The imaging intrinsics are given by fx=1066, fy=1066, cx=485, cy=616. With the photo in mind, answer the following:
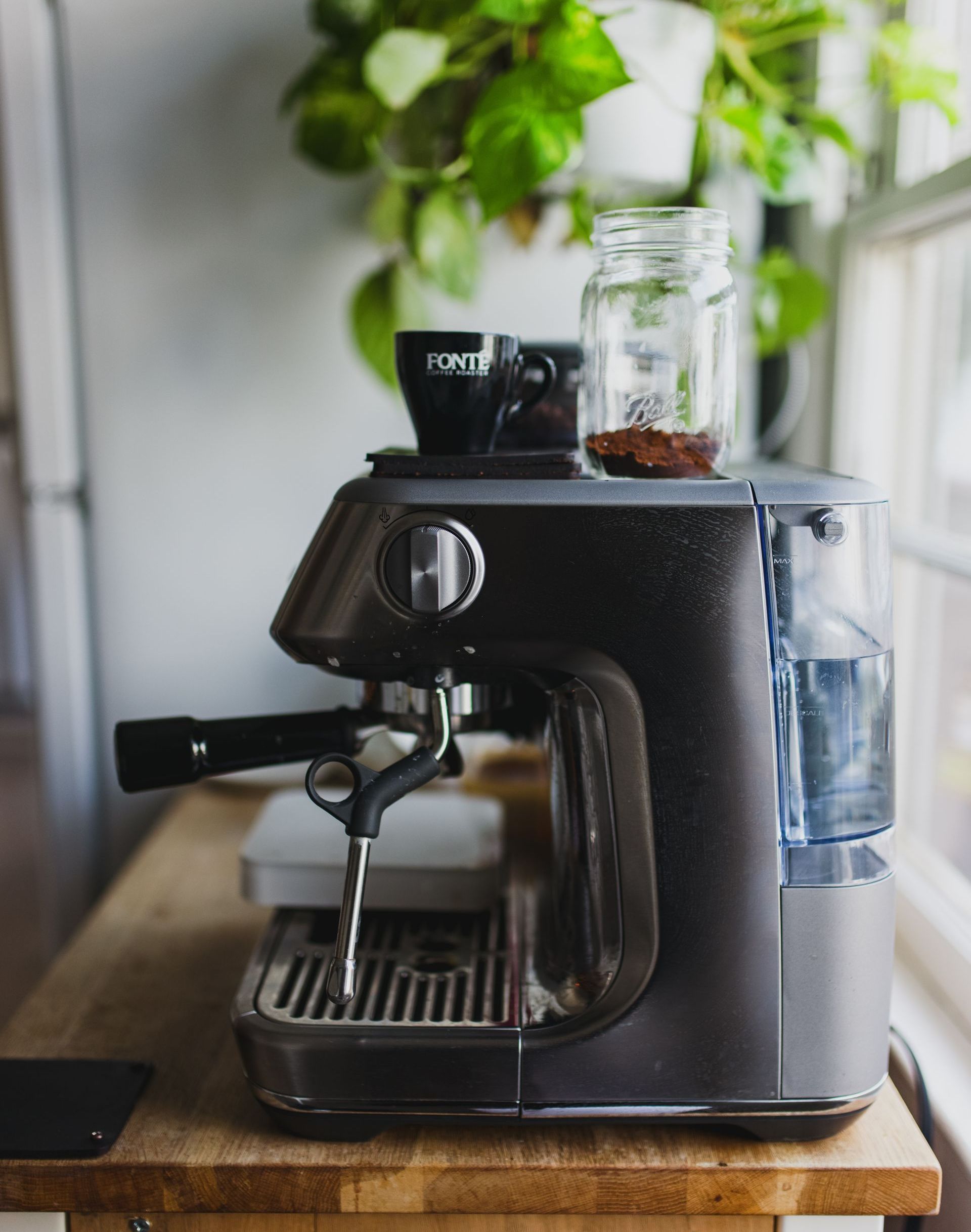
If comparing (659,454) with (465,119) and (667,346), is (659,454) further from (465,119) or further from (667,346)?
(465,119)

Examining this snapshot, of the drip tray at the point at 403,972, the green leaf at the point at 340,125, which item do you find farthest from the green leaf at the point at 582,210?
the drip tray at the point at 403,972

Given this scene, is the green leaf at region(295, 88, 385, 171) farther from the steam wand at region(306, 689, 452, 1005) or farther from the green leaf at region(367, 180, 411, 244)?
the steam wand at region(306, 689, 452, 1005)

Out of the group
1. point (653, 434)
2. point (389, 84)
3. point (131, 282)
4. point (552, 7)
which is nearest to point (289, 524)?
point (131, 282)

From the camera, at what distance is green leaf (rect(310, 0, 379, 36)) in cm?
106

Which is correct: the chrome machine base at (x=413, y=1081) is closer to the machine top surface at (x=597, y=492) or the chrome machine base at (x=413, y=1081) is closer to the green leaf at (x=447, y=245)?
the machine top surface at (x=597, y=492)

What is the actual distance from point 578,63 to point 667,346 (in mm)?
238

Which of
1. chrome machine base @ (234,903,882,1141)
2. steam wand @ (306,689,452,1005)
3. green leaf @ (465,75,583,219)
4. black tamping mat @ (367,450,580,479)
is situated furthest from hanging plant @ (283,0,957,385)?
chrome machine base @ (234,903,882,1141)

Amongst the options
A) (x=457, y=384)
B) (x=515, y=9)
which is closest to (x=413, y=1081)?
(x=457, y=384)

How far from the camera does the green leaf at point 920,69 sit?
0.91m

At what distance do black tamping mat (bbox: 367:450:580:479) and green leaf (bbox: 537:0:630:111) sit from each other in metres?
0.29

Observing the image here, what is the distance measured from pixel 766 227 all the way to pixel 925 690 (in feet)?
1.98

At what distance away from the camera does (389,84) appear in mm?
909

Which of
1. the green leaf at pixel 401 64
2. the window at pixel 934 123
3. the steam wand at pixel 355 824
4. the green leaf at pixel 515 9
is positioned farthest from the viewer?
the window at pixel 934 123

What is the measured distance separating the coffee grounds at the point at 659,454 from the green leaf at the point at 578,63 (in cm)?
26
